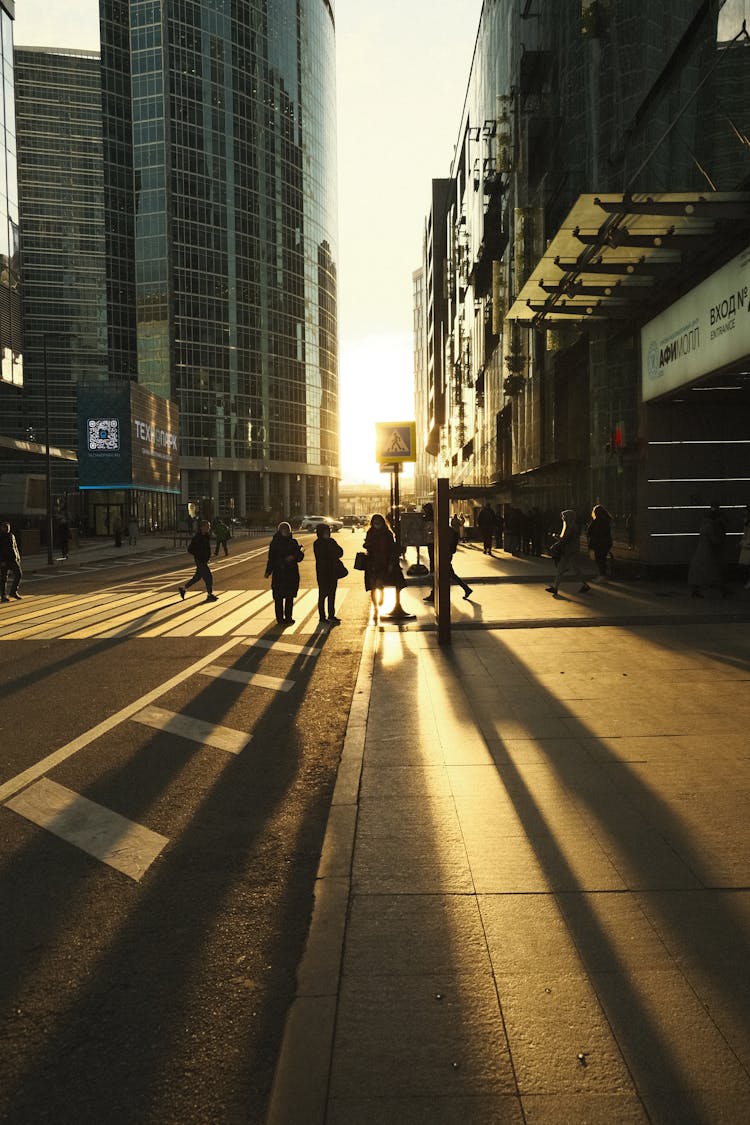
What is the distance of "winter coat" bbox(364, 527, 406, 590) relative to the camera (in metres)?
14.2

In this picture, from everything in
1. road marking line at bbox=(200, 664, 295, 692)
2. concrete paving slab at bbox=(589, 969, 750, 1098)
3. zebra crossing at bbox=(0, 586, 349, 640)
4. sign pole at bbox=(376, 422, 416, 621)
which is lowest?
road marking line at bbox=(200, 664, 295, 692)

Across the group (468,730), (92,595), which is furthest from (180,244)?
(468,730)

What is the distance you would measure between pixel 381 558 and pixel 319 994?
37.3 feet

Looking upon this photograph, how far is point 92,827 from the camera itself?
497 centimetres

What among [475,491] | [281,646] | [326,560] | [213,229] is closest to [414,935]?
[281,646]

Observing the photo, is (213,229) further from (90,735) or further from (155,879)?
(155,879)

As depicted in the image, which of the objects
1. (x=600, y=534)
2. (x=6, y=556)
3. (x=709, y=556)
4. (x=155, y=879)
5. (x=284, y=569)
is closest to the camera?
(x=155, y=879)

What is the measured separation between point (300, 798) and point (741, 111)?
1349cm

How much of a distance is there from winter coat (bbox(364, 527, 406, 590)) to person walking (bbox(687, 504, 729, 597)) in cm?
575

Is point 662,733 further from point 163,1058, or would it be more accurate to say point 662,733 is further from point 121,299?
point 121,299

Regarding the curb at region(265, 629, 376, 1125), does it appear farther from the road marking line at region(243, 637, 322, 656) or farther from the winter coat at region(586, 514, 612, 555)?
the winter coat at region(586, 514, 612, 555)

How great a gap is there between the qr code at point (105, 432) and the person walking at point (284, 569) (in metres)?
51.2

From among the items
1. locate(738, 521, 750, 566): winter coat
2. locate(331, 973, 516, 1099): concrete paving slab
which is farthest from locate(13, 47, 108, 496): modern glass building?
locate(331, 973, 516, 1099): concrete paving slab

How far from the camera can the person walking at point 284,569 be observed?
46.6 ft
